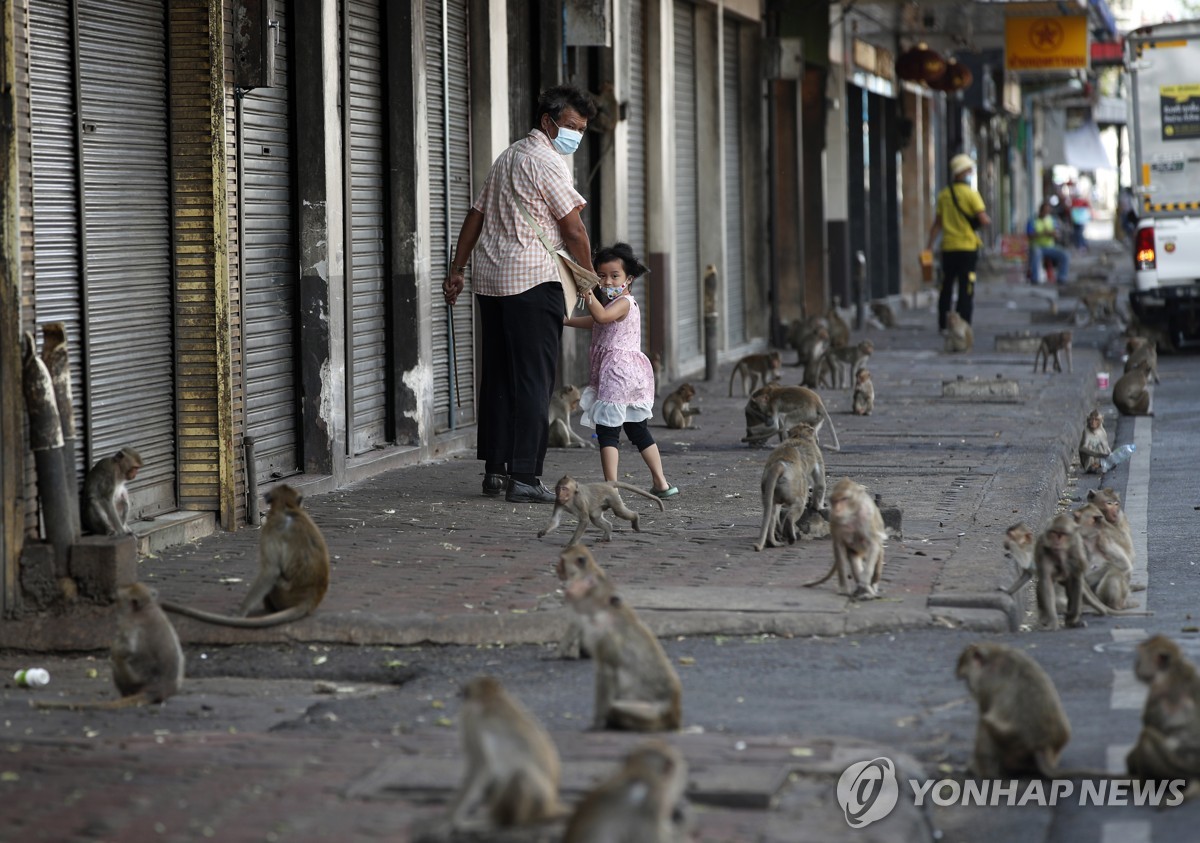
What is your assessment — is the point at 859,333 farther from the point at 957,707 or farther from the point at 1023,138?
the point at 1023,138

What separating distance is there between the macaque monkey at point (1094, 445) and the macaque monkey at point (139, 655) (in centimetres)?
815

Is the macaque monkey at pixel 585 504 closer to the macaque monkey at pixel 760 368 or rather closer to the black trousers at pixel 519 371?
the black trousers at pixel 519 371

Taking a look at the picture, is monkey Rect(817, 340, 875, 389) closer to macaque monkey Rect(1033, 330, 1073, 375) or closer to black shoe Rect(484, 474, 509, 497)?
macaque monkey Rect(1033, 330, 1073, 375)

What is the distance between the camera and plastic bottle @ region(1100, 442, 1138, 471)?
12.8 m

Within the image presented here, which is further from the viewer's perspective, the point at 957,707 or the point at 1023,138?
the point at 1023,138

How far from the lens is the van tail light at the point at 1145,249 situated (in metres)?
20.9

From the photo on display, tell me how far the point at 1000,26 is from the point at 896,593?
27.5m

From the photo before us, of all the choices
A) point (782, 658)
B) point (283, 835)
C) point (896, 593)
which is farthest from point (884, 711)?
point (283, 835)

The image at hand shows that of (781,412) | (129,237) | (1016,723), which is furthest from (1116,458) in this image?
(1016,723)

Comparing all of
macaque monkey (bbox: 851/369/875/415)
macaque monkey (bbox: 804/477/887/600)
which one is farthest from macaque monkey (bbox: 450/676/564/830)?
macaque monkey (bbox: 851/369/875/415)

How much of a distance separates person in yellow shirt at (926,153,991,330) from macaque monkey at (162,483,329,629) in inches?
653

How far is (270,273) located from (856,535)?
423 cm

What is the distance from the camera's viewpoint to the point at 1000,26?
109 feet

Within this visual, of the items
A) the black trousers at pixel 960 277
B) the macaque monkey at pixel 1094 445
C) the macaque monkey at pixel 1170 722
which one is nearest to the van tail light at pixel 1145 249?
the black trousers at pixel 960 277
